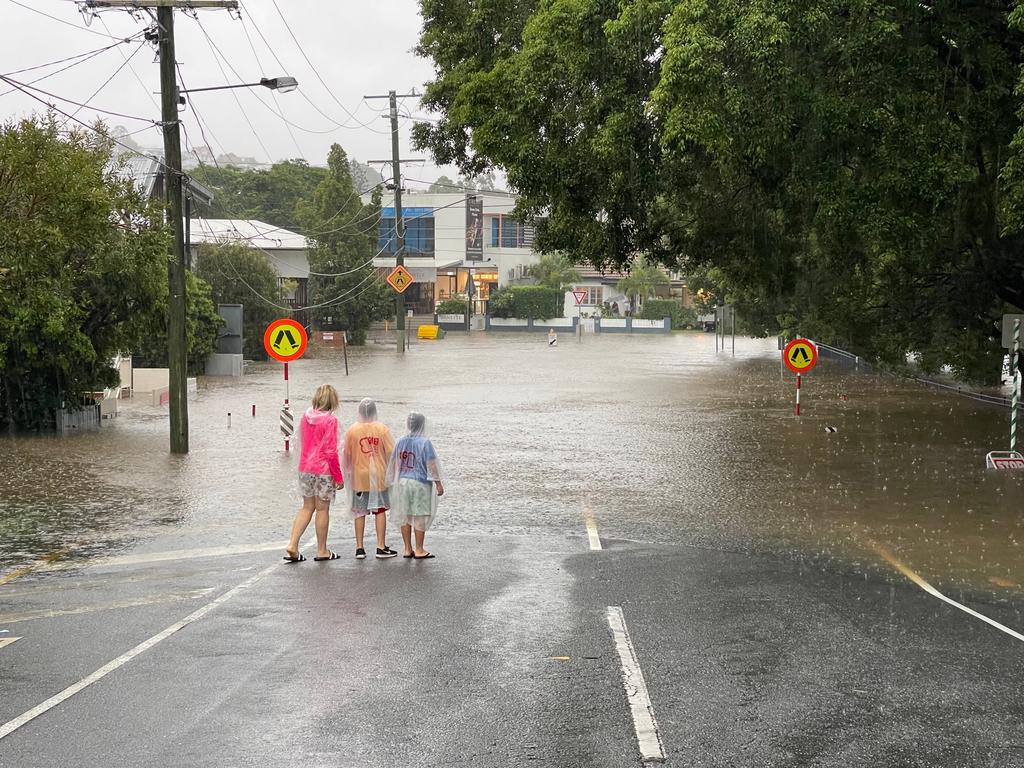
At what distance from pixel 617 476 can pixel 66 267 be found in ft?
36.5

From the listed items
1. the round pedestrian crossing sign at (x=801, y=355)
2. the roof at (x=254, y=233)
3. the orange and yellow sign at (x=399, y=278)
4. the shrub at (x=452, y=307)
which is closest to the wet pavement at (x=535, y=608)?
the round pedestrian crossing sign at (x=801, y=355)

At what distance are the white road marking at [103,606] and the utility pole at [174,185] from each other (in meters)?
10.6

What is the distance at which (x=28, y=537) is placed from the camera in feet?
42.1

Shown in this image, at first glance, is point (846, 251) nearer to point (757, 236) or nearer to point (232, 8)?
point (757, 236)

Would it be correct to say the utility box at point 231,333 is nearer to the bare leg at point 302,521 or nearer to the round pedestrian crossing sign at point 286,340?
the round pedestrian crossing sign at point 286,340

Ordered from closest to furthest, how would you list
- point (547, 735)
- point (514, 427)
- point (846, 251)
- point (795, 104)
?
1. point (547, 735)
2. point (795, 104)
3. point (846, 251)
4. point (514, 427)

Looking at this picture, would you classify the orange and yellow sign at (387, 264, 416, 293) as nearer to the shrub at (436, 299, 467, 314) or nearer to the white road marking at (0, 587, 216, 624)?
the shrub at (436, 299, 467, 314)

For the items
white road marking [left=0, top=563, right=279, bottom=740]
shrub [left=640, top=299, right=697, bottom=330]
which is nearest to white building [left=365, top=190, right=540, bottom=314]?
shrub [left=640, top=299, right=697, bottom=330]

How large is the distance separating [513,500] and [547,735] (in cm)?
942

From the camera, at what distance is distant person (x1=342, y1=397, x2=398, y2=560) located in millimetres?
11070

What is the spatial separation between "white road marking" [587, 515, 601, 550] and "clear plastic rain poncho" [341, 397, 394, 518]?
7.82 feet

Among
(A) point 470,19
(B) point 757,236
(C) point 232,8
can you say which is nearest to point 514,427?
(B) point 757,236

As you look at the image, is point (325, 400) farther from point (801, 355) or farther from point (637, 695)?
point (801, 355)

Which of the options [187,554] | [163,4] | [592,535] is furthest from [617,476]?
[163,4]
